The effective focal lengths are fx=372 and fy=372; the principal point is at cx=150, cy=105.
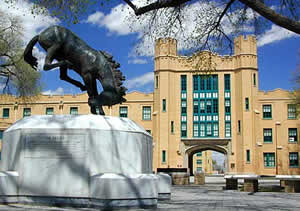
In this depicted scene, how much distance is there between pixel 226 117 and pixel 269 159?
6587 millimetres

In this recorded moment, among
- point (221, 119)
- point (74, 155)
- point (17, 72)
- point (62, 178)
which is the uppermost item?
point (17, 72)

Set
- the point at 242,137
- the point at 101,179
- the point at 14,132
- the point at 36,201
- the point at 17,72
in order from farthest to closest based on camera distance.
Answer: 1. the point at 242,137
2. the point at 17,72
3. the point at 14,132
4. the point at 36,201
5. the point at 101,179

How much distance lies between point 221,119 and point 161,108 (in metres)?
6.86

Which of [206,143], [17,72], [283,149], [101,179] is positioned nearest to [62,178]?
[101,179]

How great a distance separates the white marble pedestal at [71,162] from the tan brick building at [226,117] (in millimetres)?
32804

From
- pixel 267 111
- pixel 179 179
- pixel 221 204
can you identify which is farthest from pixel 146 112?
pixel 221 204

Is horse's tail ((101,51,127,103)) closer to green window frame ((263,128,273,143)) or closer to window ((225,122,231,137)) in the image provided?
window ((225,122,231,137))

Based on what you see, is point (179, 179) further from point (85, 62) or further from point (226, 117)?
point (226, 117)

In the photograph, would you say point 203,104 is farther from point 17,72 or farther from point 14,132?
point 14,132

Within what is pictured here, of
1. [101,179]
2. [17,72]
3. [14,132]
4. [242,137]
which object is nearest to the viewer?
[101,179]

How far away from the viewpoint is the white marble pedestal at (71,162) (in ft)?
25.1

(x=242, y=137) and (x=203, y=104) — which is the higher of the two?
(x=203, y=104)

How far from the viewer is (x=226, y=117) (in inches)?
1646

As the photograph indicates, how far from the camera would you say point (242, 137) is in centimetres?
4050
